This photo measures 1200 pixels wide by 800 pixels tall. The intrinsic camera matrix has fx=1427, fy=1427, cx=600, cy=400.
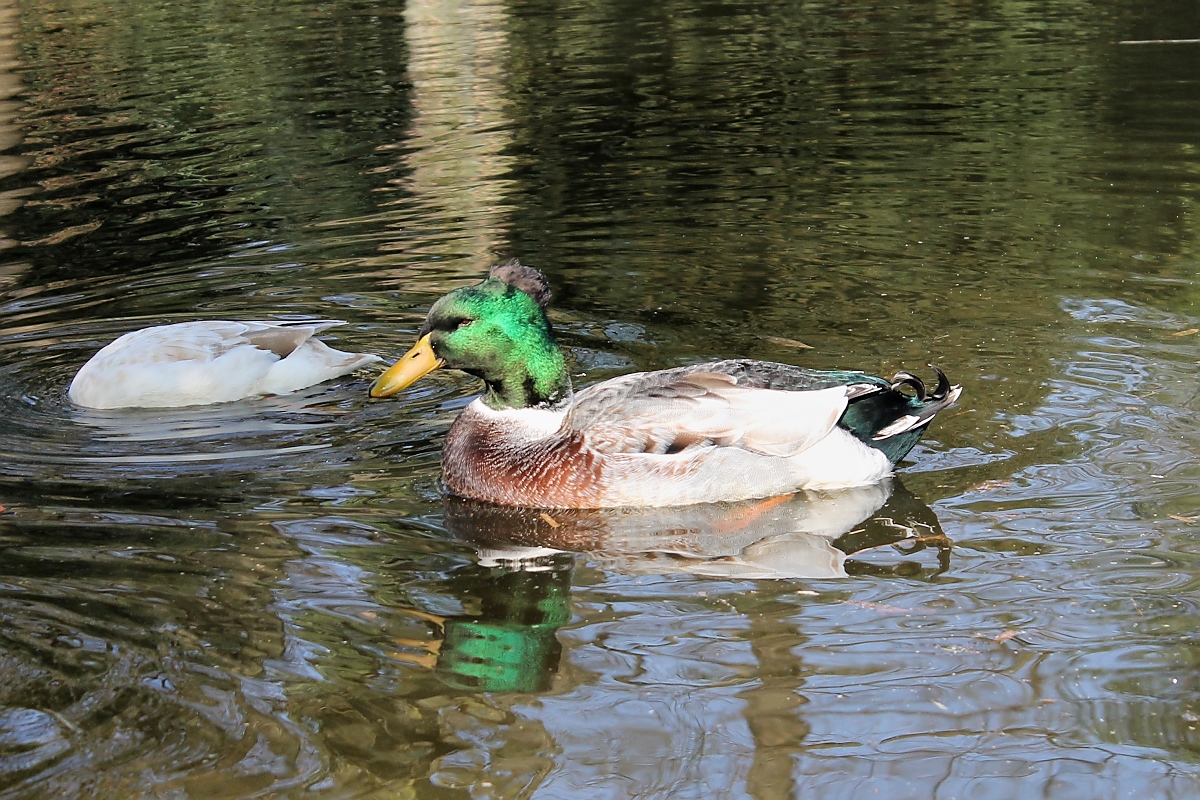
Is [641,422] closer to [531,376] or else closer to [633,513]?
[633,513]

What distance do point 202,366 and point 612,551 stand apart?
275 centimetres

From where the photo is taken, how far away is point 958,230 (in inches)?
388

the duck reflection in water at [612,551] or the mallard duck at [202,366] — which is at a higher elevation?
the mallard duck at [202,366]

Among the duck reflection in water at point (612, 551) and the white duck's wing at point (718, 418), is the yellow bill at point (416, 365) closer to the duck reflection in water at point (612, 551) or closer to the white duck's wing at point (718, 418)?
the duck reflection in water at point (612, 551)

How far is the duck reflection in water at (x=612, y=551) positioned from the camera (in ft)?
15.5

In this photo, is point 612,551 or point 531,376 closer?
point 612,551

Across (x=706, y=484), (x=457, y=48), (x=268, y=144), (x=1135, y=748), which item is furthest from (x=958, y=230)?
(x=457, y=48)

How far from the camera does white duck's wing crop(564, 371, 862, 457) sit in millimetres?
5738

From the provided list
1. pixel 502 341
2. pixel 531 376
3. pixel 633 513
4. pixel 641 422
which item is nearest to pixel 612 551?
pixel 633 513

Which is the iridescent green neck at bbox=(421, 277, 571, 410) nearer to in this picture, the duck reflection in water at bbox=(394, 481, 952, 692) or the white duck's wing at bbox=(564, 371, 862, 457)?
the white duck's wing at bbox=(564, 371, 862, 457)

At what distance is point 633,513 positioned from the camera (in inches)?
231

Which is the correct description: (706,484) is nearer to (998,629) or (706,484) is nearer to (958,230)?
(998,629)

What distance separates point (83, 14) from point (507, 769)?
25.7 meters

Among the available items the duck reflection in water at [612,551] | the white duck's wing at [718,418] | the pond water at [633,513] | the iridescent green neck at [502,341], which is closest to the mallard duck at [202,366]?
the pond water at [633,513]
